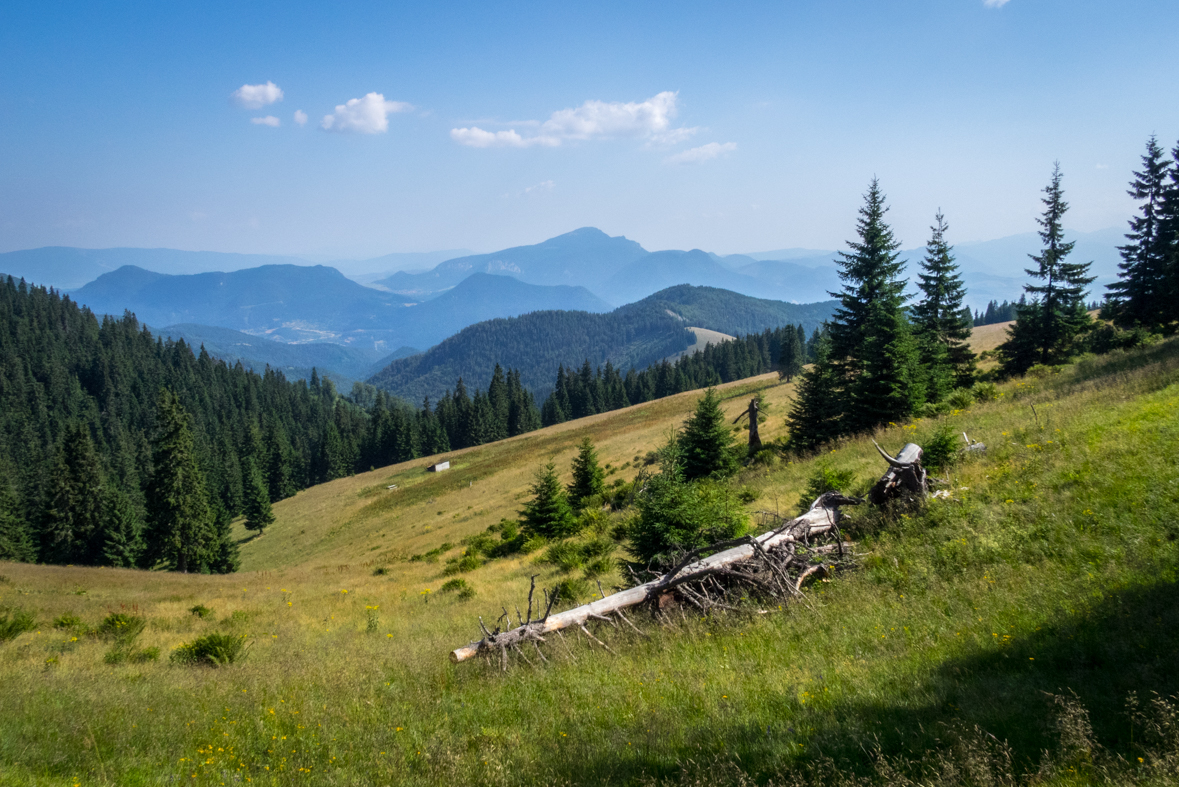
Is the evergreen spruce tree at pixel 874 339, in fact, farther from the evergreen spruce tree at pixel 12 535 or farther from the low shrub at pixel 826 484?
the evergreen spruce tree at pixel 12 535

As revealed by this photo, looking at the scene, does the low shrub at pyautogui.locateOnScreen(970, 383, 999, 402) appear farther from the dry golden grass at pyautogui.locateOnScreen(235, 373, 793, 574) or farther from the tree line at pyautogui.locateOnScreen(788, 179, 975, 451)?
the dry golden grass at pyautogui.locateOnScreen(235, 373, 793, 574)

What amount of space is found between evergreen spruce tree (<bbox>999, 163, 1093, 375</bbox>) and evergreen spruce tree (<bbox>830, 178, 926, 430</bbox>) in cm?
1166

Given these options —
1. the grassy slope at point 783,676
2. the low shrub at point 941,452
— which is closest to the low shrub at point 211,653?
the grassy slope at point 783,676

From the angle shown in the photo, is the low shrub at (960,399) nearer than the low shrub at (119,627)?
No

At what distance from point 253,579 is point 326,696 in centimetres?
2118

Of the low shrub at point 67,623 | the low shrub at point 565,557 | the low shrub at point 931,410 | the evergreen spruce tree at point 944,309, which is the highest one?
the evergreen spruce tree at point 944,309

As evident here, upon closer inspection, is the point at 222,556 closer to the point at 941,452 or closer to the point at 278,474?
the point at 278,474

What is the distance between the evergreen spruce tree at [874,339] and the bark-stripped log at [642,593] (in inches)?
529

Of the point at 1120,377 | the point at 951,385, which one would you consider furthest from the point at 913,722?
the point at 951,385

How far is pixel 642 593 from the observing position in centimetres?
852

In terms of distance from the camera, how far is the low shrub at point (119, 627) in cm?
1295

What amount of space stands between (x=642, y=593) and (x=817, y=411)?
1701cm

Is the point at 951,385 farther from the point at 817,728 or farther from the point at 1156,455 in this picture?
the point at 817,728

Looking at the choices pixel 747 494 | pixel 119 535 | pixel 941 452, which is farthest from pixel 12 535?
pixel 941 452
